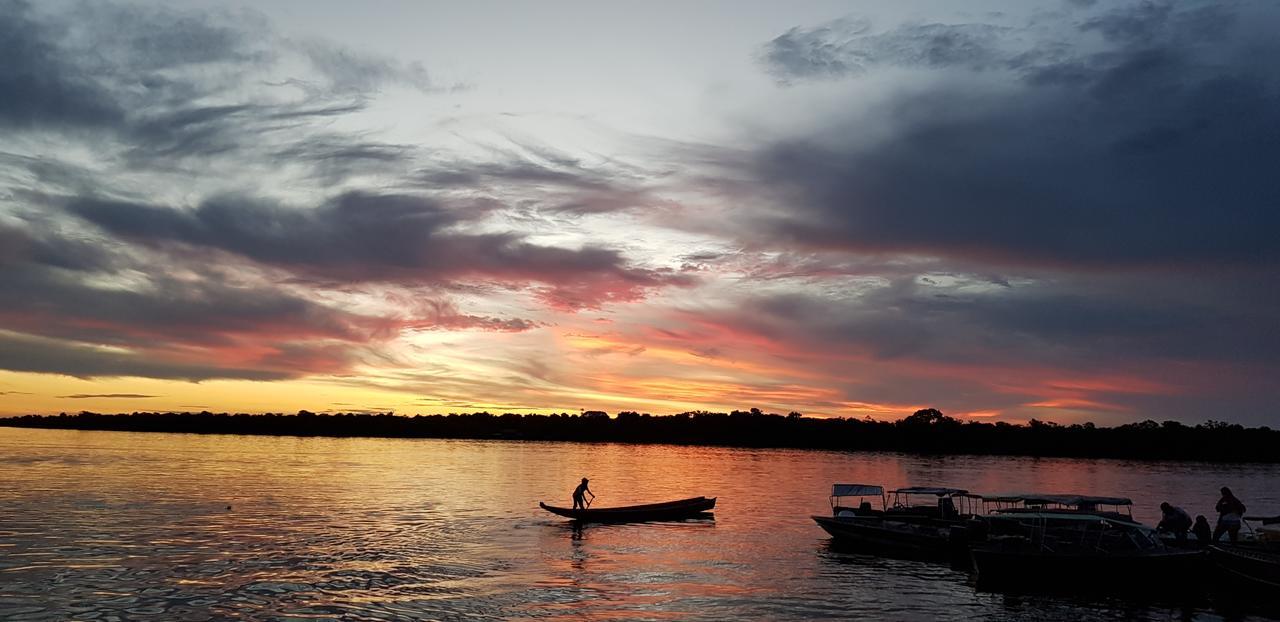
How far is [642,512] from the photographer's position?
67062mm

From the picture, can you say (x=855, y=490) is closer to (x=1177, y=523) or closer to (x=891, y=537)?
(x=891, y=537)

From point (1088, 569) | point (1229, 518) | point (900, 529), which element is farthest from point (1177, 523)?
point (900, 529)

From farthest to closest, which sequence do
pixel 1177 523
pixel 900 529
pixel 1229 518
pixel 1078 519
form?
pixel 900 529
pixel 1177 523
pixel 1229 518
pixel 1078 519

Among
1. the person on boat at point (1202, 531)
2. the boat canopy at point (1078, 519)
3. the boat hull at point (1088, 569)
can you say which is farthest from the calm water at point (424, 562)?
the person on boat at point (1202, 531)

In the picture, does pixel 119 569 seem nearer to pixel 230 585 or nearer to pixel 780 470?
pixel 230 585

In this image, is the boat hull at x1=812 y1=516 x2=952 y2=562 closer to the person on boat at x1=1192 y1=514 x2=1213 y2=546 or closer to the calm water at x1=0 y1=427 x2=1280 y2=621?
the calm water at x1=0 y1=427 x2=1280 y2=621

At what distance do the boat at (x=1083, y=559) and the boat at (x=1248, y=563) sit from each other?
1.00m

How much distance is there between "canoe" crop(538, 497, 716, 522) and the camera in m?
64.8

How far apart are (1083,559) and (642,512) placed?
A: 3435 cm

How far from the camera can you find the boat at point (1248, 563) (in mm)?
37938

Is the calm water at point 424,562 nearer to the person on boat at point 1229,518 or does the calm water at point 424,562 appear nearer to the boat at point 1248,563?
the boat at point 1248,563

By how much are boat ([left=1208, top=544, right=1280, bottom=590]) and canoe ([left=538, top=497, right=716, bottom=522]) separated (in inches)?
1392

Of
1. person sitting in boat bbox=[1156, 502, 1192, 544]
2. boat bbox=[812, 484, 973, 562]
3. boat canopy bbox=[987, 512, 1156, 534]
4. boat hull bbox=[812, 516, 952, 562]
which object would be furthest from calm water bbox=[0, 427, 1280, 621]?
person sitting in boat bbox=[1156, 502, 1192, 544]

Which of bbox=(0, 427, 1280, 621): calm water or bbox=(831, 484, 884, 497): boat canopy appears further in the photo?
bbox=(831, 484, 884, 497): boat canopy
